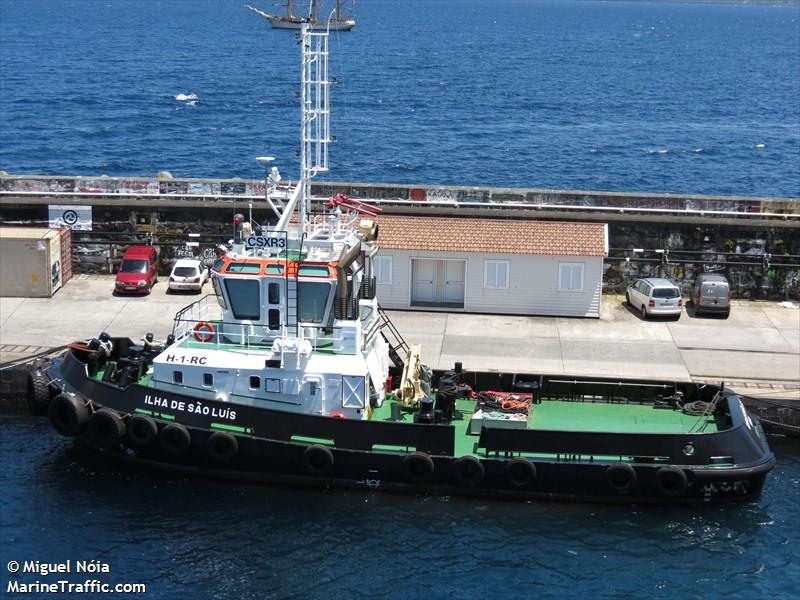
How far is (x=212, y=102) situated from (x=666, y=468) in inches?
2674

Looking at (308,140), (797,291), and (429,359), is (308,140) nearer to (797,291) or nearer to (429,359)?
(429,359)

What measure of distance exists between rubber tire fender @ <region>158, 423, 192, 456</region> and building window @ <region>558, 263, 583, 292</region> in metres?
12.7

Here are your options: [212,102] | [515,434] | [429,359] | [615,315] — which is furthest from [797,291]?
[212,102]

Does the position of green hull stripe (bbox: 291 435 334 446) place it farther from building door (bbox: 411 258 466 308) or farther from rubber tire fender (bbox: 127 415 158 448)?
building door (bbox: 411 258 466 308)

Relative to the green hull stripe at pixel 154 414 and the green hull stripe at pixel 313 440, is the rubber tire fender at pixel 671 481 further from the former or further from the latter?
the green hull stripe at pixel 154 414

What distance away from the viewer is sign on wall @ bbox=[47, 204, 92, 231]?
114 ft

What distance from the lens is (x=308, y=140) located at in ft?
78.3

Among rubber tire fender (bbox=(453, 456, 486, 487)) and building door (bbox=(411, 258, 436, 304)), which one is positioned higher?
building door (bbox=(411, 258, 436, 304))

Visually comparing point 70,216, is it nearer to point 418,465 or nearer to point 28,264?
point 28,264

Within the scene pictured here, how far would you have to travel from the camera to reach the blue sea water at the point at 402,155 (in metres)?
20.5

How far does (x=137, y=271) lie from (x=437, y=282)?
8.12 m

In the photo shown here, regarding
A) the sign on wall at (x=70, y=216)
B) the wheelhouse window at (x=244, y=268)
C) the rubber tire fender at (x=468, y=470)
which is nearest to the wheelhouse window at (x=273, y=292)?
the wheelhouse window at (x=244, y=268)

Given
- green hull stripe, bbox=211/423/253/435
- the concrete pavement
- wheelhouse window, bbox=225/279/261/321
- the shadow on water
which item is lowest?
the shadow on water

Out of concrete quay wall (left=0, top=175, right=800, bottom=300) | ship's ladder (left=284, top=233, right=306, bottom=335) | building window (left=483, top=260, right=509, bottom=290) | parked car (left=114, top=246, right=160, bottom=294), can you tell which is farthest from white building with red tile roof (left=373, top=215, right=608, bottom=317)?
ship's ladder (left=284, top=233, right=306, bottom=335)
